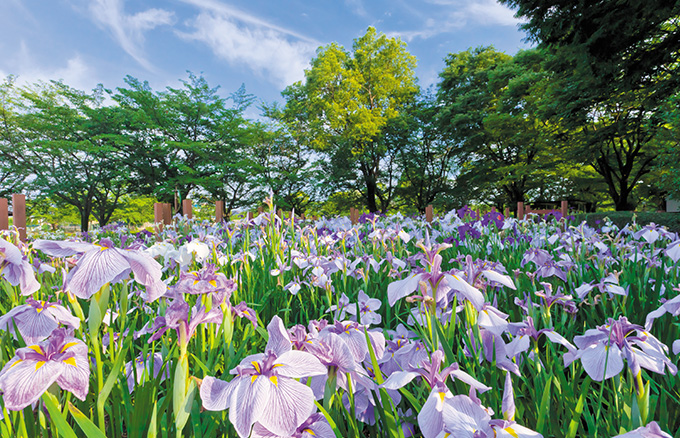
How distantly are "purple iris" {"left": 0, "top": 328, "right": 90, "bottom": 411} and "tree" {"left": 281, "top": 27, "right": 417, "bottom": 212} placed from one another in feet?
65.4

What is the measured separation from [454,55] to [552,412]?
25.3 metres

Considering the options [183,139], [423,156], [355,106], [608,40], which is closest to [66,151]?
[183,139]

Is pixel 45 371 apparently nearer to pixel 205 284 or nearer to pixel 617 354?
pixel 205 284

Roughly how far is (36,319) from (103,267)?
328mm

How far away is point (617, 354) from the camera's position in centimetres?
75

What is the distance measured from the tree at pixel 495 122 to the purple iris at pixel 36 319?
58.9ft

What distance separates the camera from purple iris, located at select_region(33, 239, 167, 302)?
26.2 inches

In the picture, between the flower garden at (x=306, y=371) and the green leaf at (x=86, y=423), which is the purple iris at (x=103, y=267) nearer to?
the flower garden at (x=306, y=371)

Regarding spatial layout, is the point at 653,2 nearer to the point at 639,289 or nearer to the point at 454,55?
the point at 639,289

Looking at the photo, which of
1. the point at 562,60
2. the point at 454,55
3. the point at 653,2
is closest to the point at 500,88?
the point at 454,55

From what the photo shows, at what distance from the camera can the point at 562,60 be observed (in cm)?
1162

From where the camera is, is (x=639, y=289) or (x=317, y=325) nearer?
(x=317, y=325)

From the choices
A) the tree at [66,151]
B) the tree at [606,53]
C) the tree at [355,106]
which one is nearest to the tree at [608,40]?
the tree at [606,53]

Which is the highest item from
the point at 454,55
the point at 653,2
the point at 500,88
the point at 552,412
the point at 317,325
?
the point at 454,55
